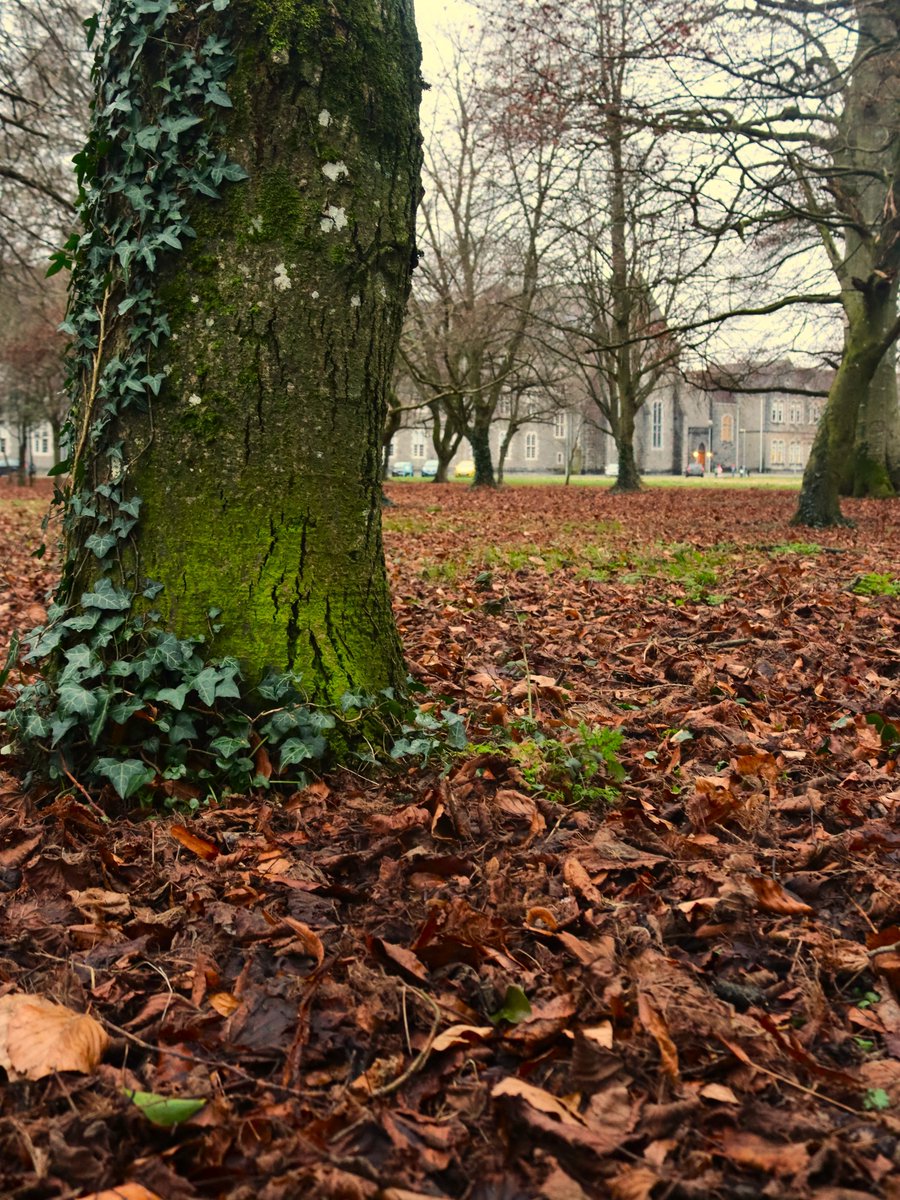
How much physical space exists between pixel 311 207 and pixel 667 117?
10.7 metres

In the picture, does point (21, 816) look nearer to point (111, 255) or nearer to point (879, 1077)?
point (111, 255)

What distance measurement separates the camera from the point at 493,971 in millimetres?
1996

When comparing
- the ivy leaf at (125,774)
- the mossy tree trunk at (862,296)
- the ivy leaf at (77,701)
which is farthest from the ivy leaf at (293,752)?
the mossy tree trunk at (862,296)

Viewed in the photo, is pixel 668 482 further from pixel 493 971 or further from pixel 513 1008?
pixel 513 1008

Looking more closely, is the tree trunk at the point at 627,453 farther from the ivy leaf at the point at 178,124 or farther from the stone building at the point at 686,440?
the stone building at the point at 686,440

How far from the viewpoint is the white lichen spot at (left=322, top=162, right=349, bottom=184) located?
9.77 feet

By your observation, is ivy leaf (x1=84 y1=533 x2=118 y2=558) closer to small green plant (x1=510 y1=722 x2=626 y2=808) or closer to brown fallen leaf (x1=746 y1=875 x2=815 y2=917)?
small green plant (x1=510 y1=722 x2=626 y2=808)

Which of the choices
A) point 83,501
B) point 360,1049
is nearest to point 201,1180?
point 360,1049

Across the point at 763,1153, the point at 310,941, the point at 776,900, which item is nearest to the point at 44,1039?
the point at 310,941

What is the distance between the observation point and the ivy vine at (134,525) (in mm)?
2869

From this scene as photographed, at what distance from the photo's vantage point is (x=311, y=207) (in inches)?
117

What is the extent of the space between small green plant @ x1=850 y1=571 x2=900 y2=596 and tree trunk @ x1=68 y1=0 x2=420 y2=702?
4.71m

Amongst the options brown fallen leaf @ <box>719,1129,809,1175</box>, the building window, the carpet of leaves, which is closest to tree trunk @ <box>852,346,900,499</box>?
the carpet of leaves

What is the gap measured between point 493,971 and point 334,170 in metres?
2.54
